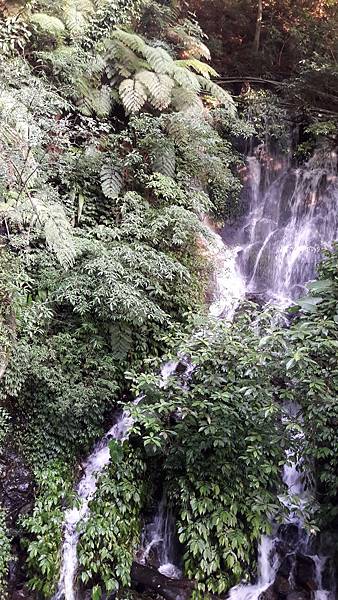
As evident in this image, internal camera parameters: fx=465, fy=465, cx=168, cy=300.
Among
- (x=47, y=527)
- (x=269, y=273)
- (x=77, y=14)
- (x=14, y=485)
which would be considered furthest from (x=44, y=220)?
(x=269, y=273)

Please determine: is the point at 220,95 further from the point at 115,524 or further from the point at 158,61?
the point at 115,524

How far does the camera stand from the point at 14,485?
4828 mm

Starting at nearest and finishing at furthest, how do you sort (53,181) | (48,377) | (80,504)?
(80,504), (48,377), (53,181)

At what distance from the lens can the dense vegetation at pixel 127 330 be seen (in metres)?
4.49

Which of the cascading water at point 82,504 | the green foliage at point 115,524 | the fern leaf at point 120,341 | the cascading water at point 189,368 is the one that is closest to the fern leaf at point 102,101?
the cascading water at point 189,368

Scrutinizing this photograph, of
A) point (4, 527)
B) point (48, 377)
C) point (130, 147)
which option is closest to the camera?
point (4, 527)

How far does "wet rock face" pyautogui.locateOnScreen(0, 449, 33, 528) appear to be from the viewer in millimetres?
4691

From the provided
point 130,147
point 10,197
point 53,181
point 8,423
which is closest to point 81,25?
point 130,147

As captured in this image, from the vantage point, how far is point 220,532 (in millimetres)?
4516

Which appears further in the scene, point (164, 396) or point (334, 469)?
point (164, 396)

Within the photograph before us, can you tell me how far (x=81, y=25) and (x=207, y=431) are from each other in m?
6.54

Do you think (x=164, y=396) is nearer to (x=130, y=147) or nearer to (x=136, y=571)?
(x=136, y=571)

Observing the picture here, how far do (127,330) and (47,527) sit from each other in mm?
2385

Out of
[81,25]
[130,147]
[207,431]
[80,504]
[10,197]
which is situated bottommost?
[80,504]
